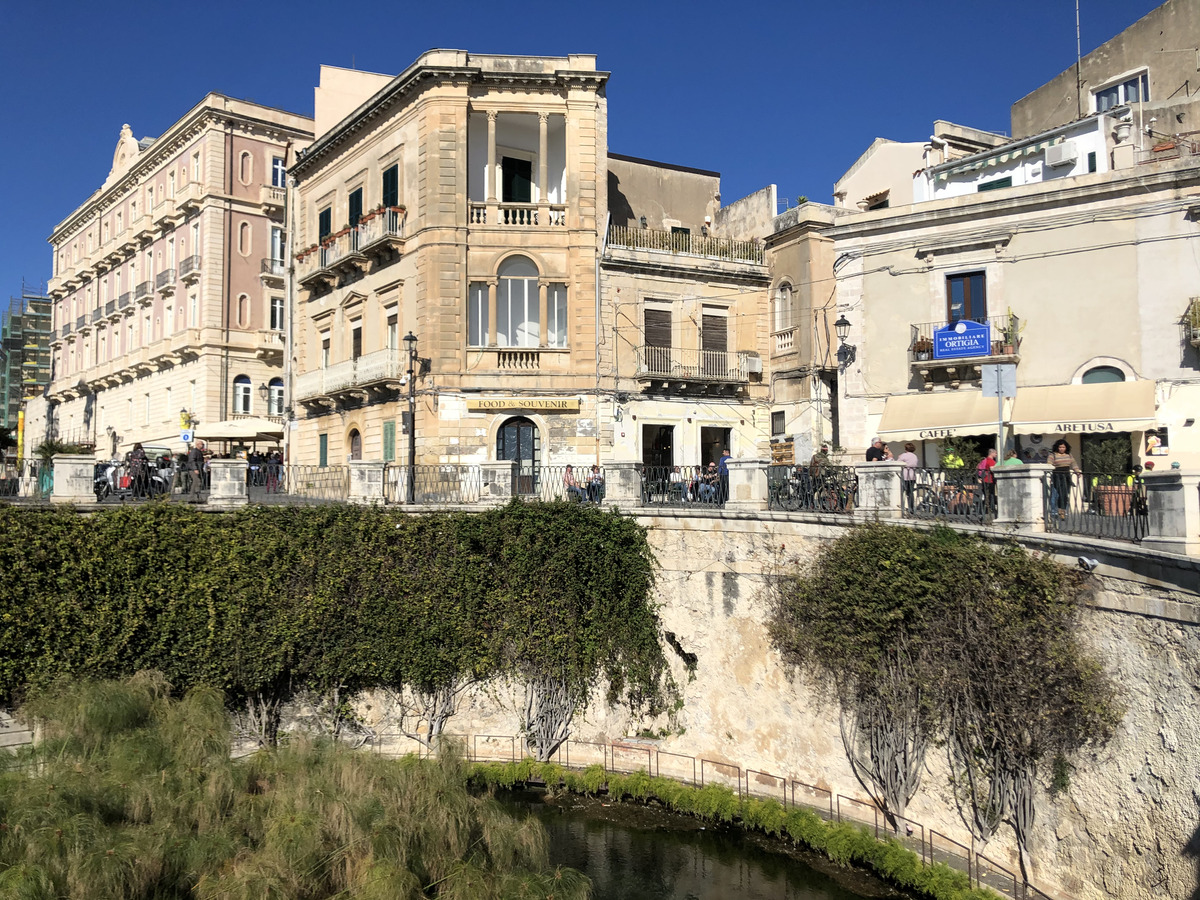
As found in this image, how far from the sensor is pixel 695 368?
24844 millimetres

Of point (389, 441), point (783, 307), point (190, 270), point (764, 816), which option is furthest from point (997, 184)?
point (190, 270)

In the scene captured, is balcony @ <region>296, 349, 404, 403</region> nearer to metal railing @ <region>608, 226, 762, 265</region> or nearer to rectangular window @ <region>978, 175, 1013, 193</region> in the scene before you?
metal railing @ <region>608, 226, 762, 265</region>

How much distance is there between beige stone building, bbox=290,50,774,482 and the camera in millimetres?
23188

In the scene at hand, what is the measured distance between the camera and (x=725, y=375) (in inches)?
993

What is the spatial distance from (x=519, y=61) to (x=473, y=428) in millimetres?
9528

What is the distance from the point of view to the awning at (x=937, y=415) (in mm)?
19578

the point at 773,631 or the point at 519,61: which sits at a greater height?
the point at 519,61

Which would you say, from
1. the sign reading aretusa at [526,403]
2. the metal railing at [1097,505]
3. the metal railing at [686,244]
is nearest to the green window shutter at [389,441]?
the sign reading aretusa at [526,403]

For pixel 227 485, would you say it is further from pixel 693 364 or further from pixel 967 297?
pixel 967 297

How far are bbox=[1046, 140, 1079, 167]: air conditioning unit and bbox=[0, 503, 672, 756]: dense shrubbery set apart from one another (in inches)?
518

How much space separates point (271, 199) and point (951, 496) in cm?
3019

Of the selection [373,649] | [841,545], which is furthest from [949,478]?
[373,649]

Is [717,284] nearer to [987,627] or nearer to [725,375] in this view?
[725,375]

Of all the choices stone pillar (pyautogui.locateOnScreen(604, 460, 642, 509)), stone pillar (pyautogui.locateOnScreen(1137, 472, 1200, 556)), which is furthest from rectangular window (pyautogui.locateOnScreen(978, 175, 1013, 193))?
stone pillar (pyautogui.locateOnScreen(1137, 472, 1200, 556))
